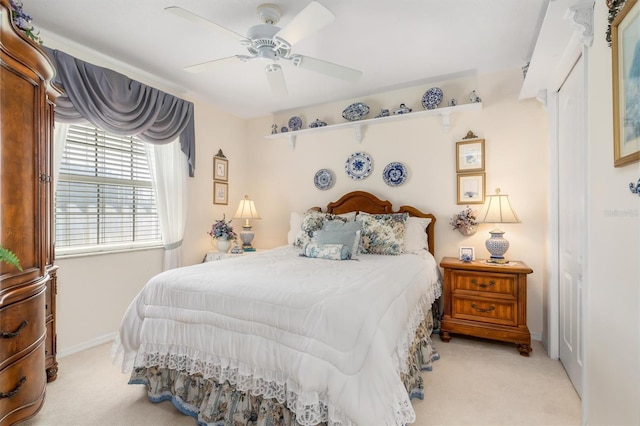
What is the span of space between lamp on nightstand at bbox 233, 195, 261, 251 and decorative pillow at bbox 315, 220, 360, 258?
1.36 meters

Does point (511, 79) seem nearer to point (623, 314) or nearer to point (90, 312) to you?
point (623, 314)

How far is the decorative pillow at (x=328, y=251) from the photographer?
263 cm

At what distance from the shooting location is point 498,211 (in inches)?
110

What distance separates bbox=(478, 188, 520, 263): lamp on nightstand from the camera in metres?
2.78

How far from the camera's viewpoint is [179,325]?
1.77 metres

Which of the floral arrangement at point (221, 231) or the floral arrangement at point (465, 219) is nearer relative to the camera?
the floral arrangement at point (465, 219)

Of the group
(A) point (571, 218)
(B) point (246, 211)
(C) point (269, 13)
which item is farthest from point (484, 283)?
(B) point (246, 211)

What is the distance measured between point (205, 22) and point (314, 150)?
2.36 meters

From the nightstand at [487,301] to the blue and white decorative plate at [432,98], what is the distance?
1.63 meters

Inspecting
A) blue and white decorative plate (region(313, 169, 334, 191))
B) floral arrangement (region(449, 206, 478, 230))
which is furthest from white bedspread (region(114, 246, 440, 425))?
blue and white decorative plate (region(313, 169, 334, 191))

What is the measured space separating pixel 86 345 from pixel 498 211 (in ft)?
12.7

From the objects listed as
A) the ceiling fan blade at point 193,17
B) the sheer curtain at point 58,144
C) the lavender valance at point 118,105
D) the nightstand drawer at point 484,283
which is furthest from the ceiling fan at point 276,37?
the nightstand drawer at point 484,283

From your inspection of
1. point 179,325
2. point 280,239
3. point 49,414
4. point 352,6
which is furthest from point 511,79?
point 49,414

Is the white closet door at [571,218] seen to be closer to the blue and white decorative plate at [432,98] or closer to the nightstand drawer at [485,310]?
the nightstand drawer at [485,310]
